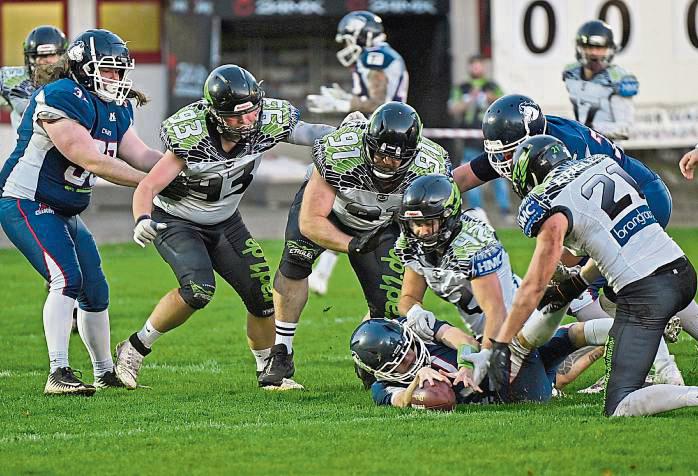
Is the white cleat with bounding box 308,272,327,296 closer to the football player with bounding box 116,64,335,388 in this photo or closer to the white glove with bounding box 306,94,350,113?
the white glove with bounding box 306,94,350,113

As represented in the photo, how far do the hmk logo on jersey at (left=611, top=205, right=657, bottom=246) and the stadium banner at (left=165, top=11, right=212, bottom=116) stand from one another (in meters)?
13.7

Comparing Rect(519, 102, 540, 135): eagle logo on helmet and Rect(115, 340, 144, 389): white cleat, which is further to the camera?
Rect(115, 340, 144, 389): white cleat

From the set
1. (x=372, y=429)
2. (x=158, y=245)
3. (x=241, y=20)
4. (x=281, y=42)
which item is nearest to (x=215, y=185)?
(x=158, y=245)

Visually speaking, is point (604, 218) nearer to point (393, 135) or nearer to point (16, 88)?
point (393, 135)

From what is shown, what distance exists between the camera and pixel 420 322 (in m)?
6.07

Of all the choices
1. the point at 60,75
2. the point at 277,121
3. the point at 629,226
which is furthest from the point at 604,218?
the point at 60,75

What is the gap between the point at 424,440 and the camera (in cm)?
522

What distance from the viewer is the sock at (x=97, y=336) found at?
7.04 meters

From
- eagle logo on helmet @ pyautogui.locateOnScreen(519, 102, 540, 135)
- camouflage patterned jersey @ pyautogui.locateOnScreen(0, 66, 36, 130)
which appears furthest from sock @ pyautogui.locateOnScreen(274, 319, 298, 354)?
camouflage patterned jersey @ pyautogui.locateOnScreen(0, 66, 36, 130)

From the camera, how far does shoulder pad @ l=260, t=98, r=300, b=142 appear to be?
22.9 ft

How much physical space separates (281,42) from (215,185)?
14768 mm

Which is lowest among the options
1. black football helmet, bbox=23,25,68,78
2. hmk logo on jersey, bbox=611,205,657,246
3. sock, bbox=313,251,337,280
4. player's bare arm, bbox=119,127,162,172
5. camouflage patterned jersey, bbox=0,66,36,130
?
sock, bbox=313,251,337,280

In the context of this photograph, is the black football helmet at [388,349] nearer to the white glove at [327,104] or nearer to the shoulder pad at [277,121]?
the shoulder pad at [277,121]

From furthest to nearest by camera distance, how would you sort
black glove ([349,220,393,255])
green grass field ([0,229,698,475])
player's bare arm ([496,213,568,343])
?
black glove ([349,220,393,255]), player's bare arm ([496,213,568,343]), green grass field ([0,229,698,475])
